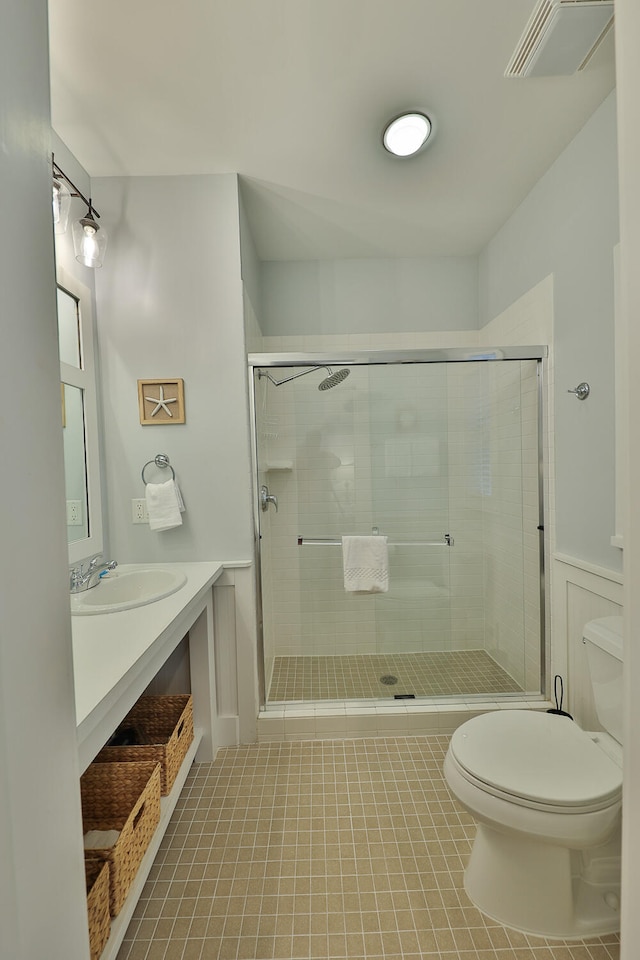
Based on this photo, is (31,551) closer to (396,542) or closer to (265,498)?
(265,498)

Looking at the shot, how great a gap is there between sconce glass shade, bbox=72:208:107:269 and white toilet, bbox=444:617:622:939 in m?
2.05

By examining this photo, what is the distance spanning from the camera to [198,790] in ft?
5.96

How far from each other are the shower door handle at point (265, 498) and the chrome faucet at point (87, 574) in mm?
685

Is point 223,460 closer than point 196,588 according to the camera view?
No

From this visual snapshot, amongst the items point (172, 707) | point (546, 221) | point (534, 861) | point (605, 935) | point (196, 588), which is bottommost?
point (605, 935)

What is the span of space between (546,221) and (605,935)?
2483 mm

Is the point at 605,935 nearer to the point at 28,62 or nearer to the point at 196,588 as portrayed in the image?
the point at 196,588

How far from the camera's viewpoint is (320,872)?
4.68 feet

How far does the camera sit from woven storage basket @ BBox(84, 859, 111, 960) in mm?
1017

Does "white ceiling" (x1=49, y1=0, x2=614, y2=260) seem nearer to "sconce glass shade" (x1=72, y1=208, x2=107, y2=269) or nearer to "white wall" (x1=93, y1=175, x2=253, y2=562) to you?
"white wall" (x1=93, y1=175, x2=253, y2=562)

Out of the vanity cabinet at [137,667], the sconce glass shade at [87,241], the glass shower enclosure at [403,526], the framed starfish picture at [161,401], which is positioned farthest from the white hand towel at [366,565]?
the sconce glass shade at [87,241]

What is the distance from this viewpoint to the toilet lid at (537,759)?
1.18 m

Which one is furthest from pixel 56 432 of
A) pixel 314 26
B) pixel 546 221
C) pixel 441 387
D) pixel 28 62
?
pixel 546 221

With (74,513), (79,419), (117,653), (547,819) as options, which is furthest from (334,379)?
(547,819)
